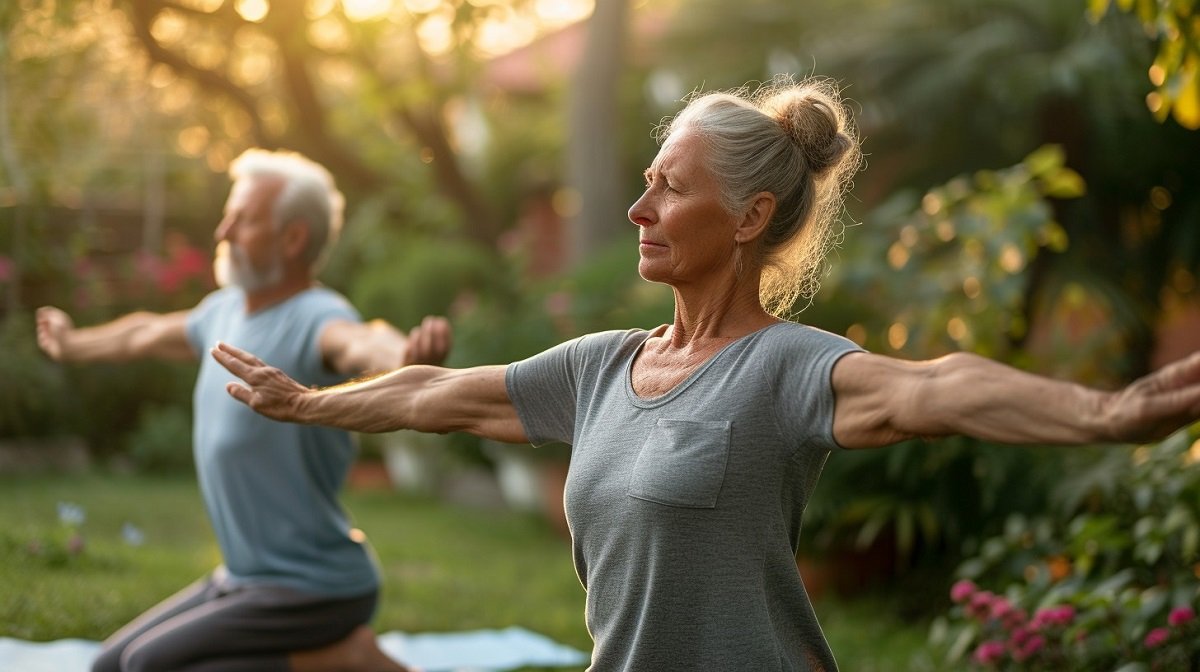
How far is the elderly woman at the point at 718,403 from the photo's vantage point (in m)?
2.21

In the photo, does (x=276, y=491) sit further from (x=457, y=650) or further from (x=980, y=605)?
(x=980, y=605)

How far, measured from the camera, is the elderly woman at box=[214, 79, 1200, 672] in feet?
7.25

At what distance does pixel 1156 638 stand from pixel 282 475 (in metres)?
2.31

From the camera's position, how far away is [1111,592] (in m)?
3.82

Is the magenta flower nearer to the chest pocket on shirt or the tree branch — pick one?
the chest pocket on shirt

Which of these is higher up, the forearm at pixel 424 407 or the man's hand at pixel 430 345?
the man's hand at pixel 430 345

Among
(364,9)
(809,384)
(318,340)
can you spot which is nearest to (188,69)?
(364,9)

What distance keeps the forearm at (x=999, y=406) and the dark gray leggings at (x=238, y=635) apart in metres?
2.27

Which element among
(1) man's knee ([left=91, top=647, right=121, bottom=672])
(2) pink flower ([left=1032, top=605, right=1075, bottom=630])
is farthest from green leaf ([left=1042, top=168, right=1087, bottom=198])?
(1) man's knee ([left=91, top=647, right=121, bottom=672])

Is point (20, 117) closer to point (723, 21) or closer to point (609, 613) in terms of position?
point (609, 613)

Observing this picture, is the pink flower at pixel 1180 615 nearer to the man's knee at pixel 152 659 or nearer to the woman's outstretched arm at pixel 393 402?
the woman's outstretched arm at pixel 393 402

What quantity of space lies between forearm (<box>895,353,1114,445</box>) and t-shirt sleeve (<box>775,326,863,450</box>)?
0.50 ft

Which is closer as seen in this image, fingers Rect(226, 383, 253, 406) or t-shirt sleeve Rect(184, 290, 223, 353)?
fingers Rect(226, 383, 253, 406)

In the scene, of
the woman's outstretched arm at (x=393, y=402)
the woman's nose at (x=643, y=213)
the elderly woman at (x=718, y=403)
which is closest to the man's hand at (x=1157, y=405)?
the elderly woman at (x=718, y=403)
